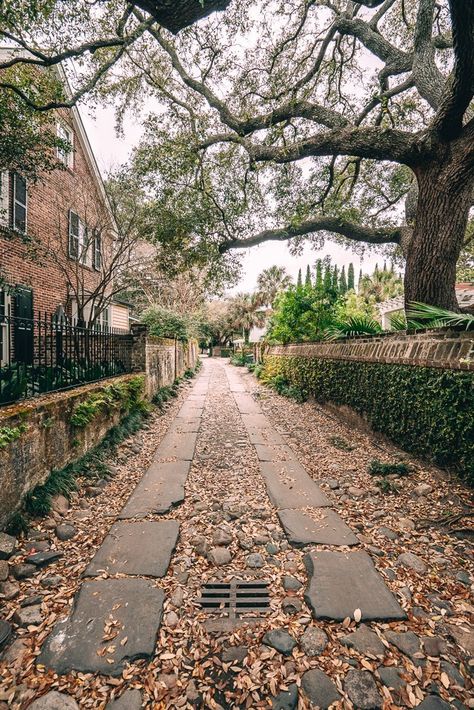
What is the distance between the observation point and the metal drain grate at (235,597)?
2.01m

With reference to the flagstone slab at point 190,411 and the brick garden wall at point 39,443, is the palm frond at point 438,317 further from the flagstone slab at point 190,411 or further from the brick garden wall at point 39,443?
the flagstone slab at point 190,411

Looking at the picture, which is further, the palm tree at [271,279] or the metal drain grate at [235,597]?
the palm tree at [271,279]

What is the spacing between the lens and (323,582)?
2.19 metres

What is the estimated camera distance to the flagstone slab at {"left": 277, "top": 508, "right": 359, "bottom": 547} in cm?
267

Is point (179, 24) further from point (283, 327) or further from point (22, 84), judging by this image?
point (283, 327)

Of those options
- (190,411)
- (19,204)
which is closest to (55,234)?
(19,204)

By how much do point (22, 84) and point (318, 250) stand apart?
26.5 ft

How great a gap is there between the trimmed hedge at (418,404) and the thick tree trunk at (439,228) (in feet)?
5.08

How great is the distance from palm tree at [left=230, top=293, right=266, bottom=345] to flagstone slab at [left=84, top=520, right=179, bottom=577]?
30112mm

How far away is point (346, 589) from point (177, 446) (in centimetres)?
353

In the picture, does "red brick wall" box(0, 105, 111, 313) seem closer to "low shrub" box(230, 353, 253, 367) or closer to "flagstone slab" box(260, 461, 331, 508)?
"flagstone slab" box(260, 461, 331, 508)

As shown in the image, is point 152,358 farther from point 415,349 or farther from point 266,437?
point 415,349

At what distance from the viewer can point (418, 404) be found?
3883mm

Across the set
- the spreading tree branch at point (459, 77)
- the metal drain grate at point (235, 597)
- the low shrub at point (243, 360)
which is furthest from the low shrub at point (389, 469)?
the low shrub at point (243, 360)
